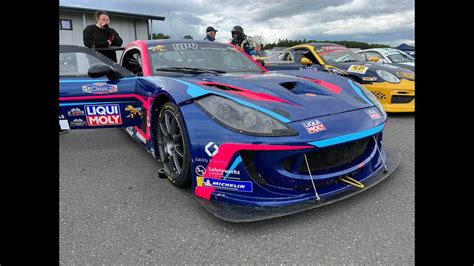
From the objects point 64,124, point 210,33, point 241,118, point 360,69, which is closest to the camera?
point 241,118

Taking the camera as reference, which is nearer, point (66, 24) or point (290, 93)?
point (290, 93)

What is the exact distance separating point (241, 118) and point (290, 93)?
543 mm

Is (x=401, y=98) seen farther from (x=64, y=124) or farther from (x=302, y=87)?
(x=64, y=124)

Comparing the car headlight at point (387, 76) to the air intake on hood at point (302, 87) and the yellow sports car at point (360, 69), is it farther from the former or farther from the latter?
the air intake on hood at point (302, 87)

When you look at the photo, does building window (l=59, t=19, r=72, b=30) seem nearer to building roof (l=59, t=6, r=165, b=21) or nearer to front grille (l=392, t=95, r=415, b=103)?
building roof (l=59, t=6, r=165, b=21)

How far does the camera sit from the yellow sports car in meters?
4.74

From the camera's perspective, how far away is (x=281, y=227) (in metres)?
1.83

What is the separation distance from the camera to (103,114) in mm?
2912

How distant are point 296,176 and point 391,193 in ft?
2.65

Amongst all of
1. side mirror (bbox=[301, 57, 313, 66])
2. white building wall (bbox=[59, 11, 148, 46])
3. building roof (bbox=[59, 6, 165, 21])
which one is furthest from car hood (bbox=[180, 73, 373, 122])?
building roof (bbox=[59, 6, 165, 21])

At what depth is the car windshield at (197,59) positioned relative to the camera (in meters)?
2.98

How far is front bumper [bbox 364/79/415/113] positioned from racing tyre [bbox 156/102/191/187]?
3685mm

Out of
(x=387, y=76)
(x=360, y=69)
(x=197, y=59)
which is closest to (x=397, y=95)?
(x=387, y=76)

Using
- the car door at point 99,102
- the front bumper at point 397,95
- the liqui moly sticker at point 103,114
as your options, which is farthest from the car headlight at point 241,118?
the front bumper at point 397,95
